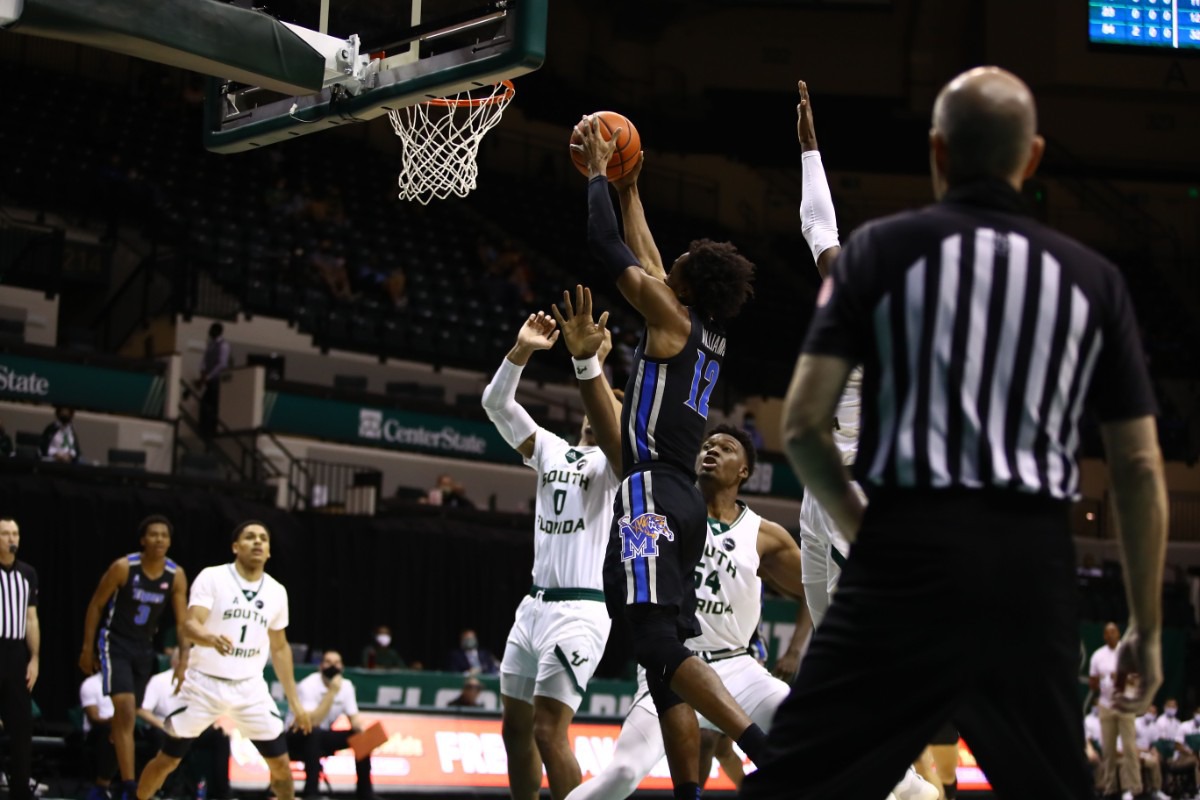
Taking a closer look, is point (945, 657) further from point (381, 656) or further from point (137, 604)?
point (381, 656)

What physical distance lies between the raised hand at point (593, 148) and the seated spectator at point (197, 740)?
23.6ft

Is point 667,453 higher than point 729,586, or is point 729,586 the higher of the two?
point 667,453

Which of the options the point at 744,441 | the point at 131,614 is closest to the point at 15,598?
the point at 131,614

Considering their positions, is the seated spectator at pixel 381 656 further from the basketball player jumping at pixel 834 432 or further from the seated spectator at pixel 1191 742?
the basketball player jumping at pixel 834 432

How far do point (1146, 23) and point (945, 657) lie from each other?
52.0 ft

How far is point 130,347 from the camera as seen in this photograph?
21.5 m

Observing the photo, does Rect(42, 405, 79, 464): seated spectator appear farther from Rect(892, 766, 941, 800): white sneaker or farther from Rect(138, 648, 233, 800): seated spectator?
Rect(892, 766, 941, 800): white sneaker

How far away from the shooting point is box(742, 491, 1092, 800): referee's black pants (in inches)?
120

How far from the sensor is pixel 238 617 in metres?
10.4

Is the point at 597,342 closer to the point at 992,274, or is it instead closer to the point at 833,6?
the point at 992,274

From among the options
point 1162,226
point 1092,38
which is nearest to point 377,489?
point 1092,38

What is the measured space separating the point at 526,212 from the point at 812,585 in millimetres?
23332

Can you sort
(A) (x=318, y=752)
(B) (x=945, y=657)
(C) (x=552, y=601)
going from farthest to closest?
(A) (x=318, y=752)
(C) (x=552, y=601)
(B) (x=945, y=657)

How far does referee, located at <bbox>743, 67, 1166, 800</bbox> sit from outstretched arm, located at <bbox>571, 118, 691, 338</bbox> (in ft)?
7.87
